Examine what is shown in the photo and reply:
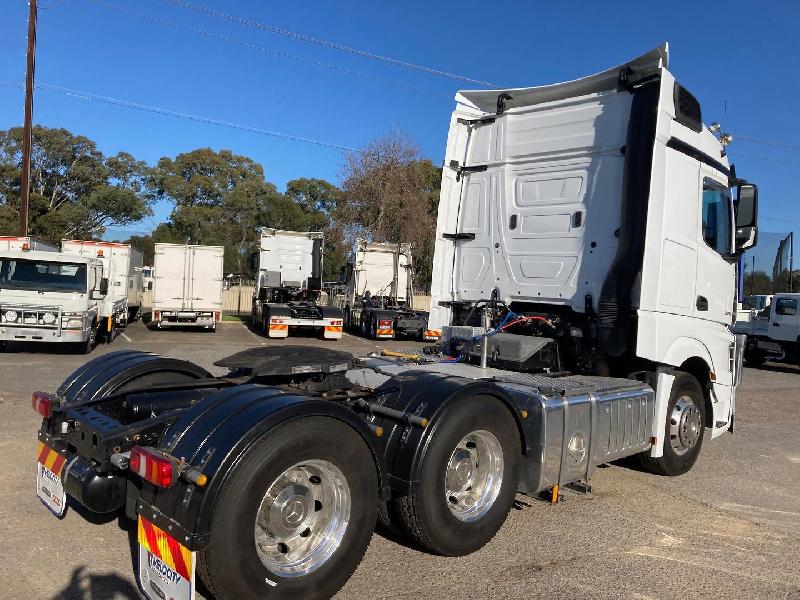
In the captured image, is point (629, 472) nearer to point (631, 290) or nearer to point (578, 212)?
point (631, 290)

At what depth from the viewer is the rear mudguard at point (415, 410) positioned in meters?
3.57

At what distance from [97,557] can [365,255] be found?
71.6ft

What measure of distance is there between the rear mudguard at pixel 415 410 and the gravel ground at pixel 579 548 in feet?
2.15

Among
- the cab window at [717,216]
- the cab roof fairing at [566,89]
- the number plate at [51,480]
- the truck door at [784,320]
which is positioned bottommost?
the number plate at [51,480]

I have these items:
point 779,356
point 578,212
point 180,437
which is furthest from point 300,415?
point 779,356

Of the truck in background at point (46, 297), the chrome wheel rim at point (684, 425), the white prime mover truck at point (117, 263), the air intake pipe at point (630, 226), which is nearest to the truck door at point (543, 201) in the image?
the air intake pipe at point (630, 226)

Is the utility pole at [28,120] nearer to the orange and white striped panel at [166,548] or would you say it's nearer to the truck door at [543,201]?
the truck door at [543,201]

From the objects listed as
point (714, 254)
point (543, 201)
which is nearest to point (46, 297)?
point (543, 201)

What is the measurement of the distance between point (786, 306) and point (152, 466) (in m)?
19.8

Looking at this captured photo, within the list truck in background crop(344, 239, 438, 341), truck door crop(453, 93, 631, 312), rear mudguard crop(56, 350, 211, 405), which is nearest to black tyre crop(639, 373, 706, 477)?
truck door crop(453, 93, 631, 312)

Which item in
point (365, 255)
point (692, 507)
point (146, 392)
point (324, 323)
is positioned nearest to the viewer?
point (146, 392)

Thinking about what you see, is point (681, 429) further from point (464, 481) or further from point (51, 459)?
point (51, 459)

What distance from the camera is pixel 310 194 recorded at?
190ft

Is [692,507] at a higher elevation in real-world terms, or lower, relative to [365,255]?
lower
